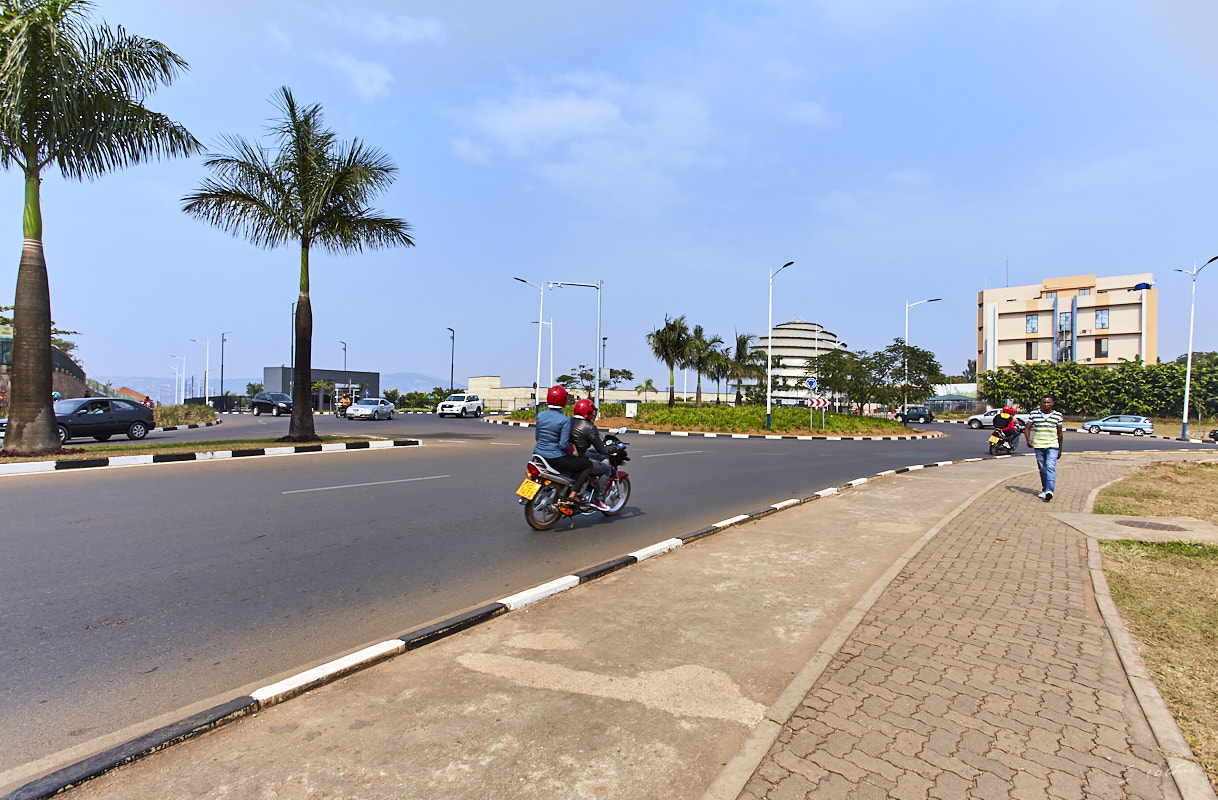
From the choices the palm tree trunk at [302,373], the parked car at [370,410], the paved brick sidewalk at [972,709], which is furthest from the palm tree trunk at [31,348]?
the parked car at [370,410]

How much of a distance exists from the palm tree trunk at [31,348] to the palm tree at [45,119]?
0.05 feet

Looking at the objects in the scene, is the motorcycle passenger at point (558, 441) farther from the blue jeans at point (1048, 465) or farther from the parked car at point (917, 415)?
the parked car at point (917, 415)

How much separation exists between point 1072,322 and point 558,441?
92.5m

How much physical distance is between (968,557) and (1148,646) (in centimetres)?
237

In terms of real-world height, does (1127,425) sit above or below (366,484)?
above

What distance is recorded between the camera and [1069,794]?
2486 millimetres

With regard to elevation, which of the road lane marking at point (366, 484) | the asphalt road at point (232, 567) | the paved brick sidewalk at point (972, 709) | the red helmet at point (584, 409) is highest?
the red helmet at point (584, 409)

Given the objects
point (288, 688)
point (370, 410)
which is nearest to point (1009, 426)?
point (288, 688)

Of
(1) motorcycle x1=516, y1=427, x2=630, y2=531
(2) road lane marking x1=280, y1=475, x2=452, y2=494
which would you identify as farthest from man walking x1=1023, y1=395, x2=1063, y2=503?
(2) road lane marking x1=280, y1=475, x2=452, y2=494

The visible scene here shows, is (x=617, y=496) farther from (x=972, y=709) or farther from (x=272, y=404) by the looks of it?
(x=272, y=404)

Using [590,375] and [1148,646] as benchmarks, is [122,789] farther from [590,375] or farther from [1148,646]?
[590,375]

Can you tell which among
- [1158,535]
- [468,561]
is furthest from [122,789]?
[1158,535]

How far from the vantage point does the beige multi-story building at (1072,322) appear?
76250 millimetres

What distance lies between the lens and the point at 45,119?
13.3 m
